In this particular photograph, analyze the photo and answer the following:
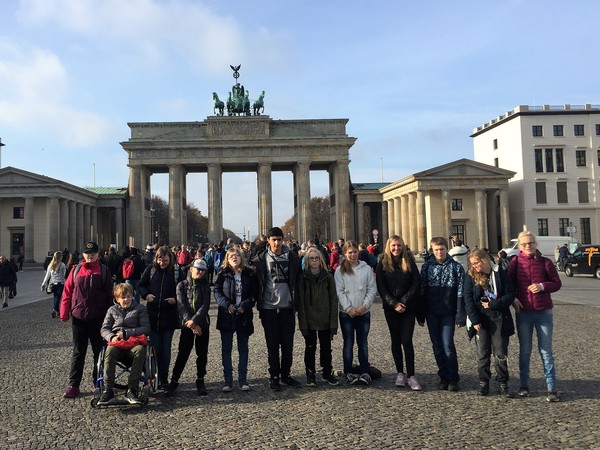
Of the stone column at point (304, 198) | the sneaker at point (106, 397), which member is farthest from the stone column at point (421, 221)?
the sneaker at point (106, 397)

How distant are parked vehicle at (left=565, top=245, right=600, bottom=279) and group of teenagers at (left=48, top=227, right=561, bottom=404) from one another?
85.0 ft

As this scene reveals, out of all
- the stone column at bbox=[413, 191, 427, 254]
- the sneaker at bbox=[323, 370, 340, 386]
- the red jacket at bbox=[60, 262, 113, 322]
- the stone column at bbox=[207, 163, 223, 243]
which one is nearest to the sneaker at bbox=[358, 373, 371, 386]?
the sneaker at bbox=[323, 370, 340, 386]

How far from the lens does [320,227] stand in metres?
118

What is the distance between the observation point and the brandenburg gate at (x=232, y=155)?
199 ft

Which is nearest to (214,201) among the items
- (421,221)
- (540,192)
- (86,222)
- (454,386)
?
(86,222)

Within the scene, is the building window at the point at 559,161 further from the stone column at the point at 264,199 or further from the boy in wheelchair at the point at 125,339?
the boy in wheelchair at the point at 125,339

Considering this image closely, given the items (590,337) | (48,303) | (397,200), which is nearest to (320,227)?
(397,200)

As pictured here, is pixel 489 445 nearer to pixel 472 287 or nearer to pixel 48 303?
pixel 472 287

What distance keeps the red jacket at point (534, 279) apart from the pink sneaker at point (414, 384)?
1.77 metres

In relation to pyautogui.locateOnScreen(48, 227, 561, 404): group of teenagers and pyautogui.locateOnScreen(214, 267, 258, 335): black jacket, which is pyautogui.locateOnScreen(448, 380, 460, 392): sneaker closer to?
pyautogui.locateOnScreen(48, 227, 561, 404): group of teenagers

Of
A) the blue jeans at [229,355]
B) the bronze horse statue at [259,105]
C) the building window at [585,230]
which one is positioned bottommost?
the blue jeans at [229,355]

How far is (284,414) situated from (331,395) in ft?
3.31

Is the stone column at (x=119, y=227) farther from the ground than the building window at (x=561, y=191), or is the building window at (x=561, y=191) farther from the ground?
the building window at (x=561, y=191)

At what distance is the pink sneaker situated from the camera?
7418 mm
